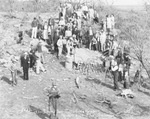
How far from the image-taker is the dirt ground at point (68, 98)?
12.3 meters

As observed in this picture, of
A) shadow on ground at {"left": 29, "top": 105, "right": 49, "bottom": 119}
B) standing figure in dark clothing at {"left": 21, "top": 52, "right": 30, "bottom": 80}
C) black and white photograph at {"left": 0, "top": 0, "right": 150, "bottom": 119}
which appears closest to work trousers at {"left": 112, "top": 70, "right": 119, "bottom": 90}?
black and white photograph at {"left": 0, "top": 0, "right": 150, "bottom": 119}

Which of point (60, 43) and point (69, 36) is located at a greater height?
point (69, 36)

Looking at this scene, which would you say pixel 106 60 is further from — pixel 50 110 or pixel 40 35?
pixel 50 110

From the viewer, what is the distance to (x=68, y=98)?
13.6 m

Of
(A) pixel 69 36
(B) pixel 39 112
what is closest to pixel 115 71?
(A) pixel 69 36

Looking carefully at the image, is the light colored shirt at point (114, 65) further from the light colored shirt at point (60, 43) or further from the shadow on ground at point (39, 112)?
the shadow on ground at point (39, 112)

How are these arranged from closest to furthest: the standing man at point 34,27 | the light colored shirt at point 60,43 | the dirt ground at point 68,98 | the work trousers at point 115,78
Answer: the dirt ground at point 68,98 < the work trousers at point 115,78 < the light colored shirt at point 60,43 < the standing man at point 34,27

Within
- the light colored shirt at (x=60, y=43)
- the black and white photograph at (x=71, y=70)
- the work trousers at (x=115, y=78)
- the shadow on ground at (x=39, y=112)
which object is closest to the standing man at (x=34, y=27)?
the black and white photograph at (x=71, y=70)

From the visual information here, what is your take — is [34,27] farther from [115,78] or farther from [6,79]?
[115,78]

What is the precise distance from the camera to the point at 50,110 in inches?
484

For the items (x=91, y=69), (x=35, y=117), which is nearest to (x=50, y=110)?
(x=35, y=117)

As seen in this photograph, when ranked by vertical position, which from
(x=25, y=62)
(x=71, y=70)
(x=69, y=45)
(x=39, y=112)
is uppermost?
(x=69, y=45)

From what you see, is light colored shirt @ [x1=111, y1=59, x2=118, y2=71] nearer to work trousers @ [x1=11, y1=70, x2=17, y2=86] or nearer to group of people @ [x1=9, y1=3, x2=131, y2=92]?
group of people @ [x1=9, y1=3, x2=131, y2=92]

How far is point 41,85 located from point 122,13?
50.5ft
